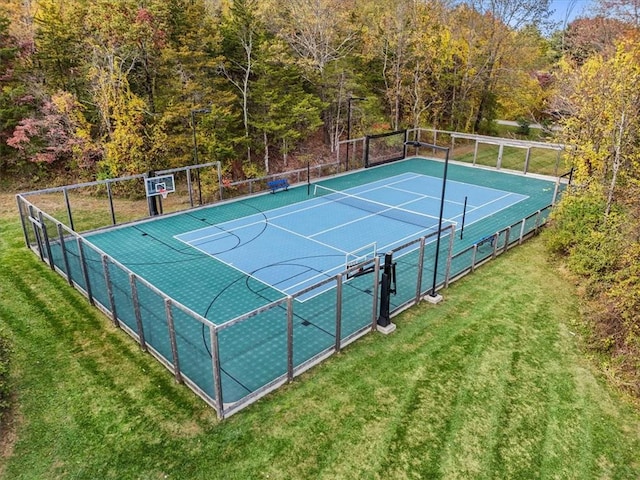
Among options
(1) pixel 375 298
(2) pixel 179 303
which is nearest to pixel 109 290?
(2) pixel 179 303

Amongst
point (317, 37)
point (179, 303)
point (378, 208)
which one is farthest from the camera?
point (317, 37)

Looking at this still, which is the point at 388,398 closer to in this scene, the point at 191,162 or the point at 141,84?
the point at 191,162

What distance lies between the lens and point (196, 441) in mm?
8031

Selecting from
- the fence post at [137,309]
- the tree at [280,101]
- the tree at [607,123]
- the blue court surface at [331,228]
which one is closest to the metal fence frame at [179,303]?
the fence post at [137,309]

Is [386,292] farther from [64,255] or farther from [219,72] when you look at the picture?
[219,72]

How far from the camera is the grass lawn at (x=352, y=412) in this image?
7.69m

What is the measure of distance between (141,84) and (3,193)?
870 cm

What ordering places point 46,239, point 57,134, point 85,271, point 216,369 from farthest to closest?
point 57,134 < point 46,239 < point 85,271 < point 216,369

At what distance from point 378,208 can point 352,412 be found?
13421mm

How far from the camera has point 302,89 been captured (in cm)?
2945

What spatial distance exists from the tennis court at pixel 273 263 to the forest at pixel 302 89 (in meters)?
3.72

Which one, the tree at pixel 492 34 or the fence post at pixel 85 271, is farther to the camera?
the tree at pixel 492 34

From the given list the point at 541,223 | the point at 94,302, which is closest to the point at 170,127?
the point at 94,302

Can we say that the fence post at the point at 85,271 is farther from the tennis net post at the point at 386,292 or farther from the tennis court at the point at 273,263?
the tennis net post at the point at 386,292
